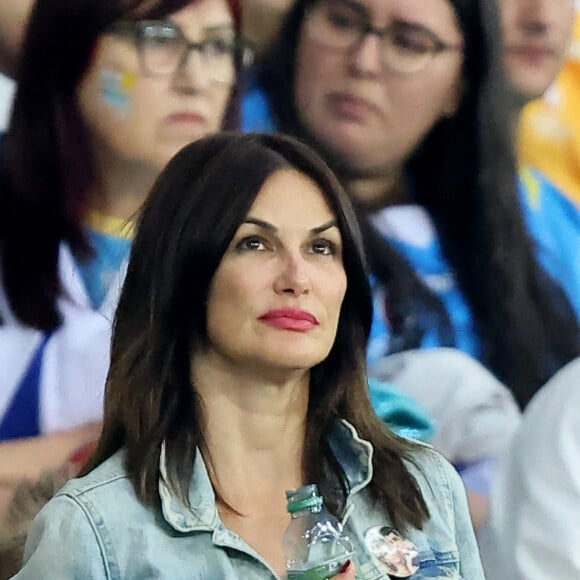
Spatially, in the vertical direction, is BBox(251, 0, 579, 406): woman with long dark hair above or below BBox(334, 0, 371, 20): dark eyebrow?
below

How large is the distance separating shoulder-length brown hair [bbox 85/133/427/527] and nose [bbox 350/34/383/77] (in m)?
0.56

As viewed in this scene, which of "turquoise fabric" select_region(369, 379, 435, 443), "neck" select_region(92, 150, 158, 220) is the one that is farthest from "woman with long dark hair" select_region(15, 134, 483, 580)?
"neck" select_region(92, 150, 158, 220)

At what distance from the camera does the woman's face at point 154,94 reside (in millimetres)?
1373

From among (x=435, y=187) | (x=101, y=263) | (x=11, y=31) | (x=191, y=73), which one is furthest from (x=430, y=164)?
(x=11, y=31)

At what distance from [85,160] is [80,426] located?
1.12ft

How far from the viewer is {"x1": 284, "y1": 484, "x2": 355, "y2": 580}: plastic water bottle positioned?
0.88 m

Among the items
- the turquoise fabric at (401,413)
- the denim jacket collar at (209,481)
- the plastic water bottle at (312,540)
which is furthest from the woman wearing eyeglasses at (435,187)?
the plastic water bottle at (312,540)

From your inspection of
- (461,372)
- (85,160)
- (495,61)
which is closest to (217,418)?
(85,160)

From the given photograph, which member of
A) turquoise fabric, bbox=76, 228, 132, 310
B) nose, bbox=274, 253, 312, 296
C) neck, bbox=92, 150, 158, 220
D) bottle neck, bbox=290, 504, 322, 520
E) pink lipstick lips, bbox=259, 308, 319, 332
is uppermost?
nose, bbox=274, 253, 312, 296

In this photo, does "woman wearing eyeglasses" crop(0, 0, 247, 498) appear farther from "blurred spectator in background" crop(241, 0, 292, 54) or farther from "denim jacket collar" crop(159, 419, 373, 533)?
"denim jacket collar" crop(159, 419, 373, 533)

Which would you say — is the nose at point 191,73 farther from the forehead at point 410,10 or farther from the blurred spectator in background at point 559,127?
the blurred spectator in background at point 559,127

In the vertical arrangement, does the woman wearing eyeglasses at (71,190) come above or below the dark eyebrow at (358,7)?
below

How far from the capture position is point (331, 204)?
39.0 inches

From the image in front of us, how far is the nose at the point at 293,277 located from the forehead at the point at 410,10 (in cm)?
70
